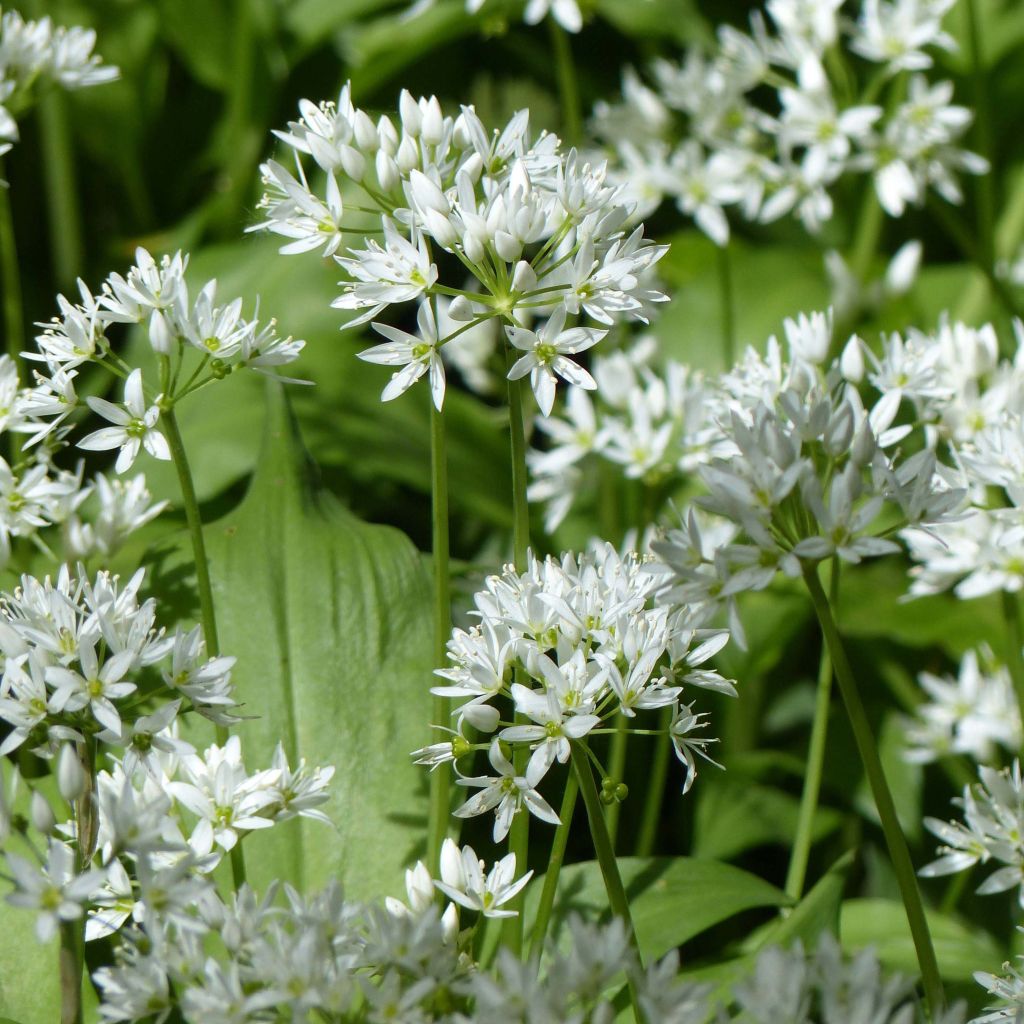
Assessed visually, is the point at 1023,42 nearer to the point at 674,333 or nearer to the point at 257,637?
the point at 674,333

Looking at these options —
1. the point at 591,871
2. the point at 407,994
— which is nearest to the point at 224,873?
the point at 591,871

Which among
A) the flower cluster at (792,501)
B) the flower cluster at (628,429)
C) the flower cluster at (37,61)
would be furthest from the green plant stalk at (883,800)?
the flower cluster at (37,61)

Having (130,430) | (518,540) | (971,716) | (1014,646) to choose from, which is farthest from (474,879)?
(971,716)

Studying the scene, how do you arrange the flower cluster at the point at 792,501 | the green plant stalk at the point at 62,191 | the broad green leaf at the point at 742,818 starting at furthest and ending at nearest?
the green plant stalk at the point at 62,191 < the broad green leaf at the point at 742,818 < the flower cluster at the point at 792,501

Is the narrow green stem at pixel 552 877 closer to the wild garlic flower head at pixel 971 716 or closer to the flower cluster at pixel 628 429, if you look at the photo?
the flower cluster at pixel 628 429

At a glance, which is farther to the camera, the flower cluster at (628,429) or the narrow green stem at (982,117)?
the narrow green stem at (982,117)

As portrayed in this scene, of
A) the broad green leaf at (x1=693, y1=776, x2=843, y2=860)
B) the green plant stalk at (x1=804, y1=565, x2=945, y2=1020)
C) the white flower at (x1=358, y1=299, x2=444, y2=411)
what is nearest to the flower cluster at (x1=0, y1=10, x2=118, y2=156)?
the white flower at (x1=358, y1=299, x2=444, y2=411)

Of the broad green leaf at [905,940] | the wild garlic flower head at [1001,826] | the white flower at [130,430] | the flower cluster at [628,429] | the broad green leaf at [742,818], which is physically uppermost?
the white flower at [130,430]

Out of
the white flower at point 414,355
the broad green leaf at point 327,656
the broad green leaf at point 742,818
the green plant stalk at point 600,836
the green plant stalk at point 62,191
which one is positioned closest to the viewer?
the green plant stalk at point 600,836

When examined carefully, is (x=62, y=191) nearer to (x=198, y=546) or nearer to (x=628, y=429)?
(x=628, y=429)
